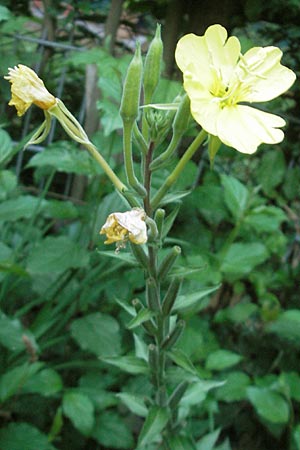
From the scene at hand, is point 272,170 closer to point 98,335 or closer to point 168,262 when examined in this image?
point 98,335

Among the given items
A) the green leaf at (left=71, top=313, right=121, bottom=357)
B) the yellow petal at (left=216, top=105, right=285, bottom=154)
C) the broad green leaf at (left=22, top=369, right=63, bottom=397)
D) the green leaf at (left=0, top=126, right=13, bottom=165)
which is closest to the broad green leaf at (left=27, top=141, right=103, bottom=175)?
the green leaf at (left=0, top=126, right=13, bottom=165)

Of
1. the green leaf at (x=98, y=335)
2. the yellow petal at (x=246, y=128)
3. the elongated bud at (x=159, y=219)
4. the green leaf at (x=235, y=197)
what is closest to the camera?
the yellow petal at (x=246, y=128)

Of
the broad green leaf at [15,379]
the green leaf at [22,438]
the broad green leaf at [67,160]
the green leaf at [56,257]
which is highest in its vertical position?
the broad green leaf at [67,160]

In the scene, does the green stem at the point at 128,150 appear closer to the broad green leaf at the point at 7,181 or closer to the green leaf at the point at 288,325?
the broad green leaf at the point at 7,181

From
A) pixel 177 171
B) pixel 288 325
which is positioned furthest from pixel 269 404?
pixel 177 171

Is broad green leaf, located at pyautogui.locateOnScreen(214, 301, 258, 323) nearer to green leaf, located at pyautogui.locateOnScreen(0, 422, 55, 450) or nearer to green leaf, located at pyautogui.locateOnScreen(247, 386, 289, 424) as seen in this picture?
green leaf, located at pyautogui.locateOnScreen(247, 386, 289, 424)

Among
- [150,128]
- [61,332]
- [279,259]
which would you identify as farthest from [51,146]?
[279,259]

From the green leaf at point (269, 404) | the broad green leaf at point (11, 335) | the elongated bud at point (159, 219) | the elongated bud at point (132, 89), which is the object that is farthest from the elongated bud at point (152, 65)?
the green leaf at point (269, 404)
